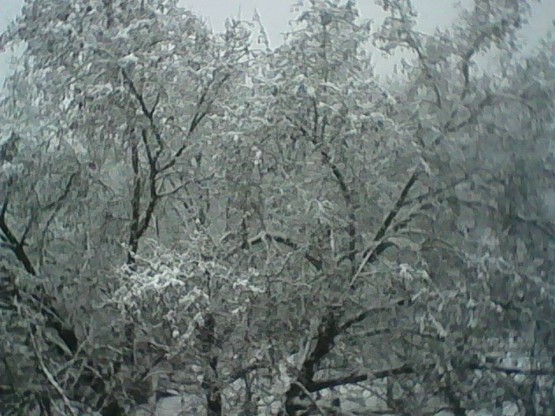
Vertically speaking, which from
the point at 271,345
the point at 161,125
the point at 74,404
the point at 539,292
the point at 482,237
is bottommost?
the point at 74,404

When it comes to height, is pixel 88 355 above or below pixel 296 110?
below

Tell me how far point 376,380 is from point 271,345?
0.25 meters

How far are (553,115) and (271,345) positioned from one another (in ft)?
2.66

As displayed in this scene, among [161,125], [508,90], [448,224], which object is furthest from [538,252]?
[161,125]

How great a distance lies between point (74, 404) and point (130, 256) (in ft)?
1.21

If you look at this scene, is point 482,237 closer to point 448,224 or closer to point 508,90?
point 448,224

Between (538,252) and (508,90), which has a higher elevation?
(508,90)

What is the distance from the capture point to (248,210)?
1910 millimetres

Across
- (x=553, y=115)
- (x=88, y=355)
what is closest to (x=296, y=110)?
(x=553, y=115)

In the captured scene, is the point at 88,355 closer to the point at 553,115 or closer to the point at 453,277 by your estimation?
the point at 453,277

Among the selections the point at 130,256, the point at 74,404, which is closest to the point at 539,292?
the point at 130,256

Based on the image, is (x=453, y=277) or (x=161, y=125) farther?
(x=161, y=125)

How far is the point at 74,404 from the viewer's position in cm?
195

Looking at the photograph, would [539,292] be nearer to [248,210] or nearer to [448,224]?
[448,224]
